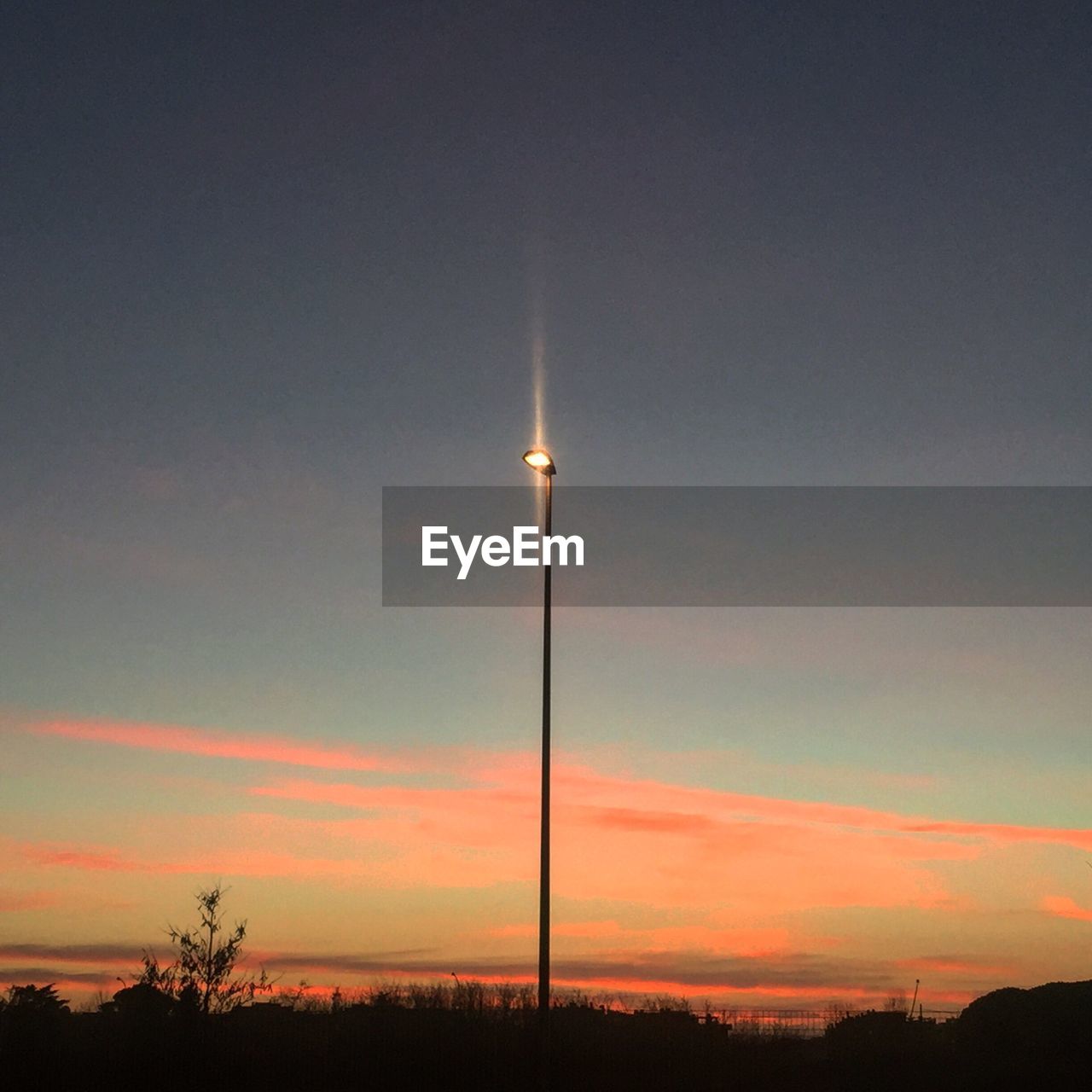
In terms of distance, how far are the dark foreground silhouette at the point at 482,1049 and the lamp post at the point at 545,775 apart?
14.6 meters

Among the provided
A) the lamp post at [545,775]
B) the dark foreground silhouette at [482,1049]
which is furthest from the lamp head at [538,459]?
the dark foreground silhouette at [482,1049]

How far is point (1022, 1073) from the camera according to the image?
42812 mm

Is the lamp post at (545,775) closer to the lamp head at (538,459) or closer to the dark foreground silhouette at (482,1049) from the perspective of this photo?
the lamp head at (538,459)

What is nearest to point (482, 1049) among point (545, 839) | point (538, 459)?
point (545, 839)

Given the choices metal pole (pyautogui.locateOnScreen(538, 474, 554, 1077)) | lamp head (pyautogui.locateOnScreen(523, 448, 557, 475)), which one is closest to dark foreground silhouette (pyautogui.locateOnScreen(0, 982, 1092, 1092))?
metal pole (pyautogui.locateOnScreen(538, 474, 554, 1077))

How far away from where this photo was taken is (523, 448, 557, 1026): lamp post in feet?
68.6

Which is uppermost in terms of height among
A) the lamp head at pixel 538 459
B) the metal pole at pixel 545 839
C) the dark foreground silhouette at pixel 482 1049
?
the lamp head at pixel 538 459

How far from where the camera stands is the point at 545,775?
2234cm

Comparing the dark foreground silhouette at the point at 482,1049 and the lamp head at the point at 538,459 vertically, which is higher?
the lamp head at the point at 538,459

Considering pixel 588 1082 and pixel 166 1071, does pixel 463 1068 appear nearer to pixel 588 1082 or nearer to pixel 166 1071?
pixel 588 1082

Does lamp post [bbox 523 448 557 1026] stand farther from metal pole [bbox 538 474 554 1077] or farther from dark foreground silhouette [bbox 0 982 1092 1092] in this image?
dark foreground silhouette [bbox 0 982 1092 1092]

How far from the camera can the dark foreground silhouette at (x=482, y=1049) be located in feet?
120

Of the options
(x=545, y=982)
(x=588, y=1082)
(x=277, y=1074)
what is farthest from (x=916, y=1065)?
(x=545, y=982)

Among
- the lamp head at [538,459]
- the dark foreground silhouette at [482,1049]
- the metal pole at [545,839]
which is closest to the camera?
the metal pole at [545,839]
